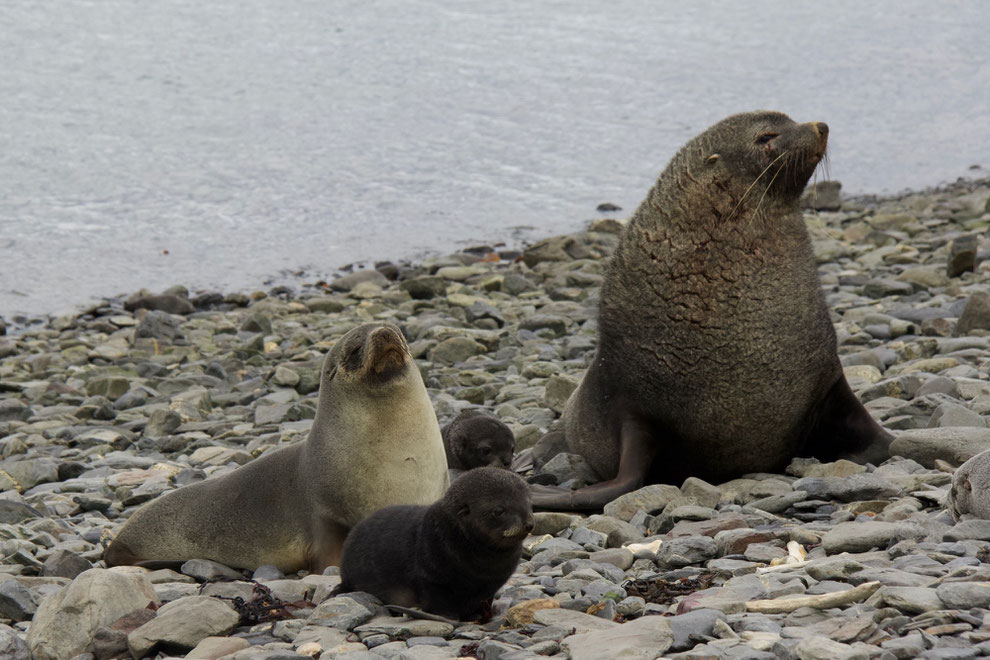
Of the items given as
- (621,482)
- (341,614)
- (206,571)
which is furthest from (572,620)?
(206,571)

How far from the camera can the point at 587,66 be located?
22281mm

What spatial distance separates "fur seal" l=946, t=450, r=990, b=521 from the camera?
4.14 metres

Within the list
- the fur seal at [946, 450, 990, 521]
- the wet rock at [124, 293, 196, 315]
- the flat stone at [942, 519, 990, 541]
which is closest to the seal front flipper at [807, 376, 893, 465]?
the fur seal at [946, 450, 990, 521]

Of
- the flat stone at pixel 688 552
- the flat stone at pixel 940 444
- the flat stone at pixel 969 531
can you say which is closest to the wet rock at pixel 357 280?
the flat stone at pixel 940 444

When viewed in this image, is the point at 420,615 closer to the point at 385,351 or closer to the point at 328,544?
the point at 328,544

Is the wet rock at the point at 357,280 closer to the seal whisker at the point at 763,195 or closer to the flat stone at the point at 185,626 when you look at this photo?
the seal whisker at the point at 763,195

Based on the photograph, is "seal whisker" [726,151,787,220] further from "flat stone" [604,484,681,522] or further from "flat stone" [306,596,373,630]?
"flat stone" [306,596,373,630]

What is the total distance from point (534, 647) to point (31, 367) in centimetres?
818

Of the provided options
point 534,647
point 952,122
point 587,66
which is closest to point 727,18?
point 587,66

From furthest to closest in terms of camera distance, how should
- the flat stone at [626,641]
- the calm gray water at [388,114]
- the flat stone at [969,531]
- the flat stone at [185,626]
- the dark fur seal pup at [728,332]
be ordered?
the calm gray water at [388,114] < the dark fur seal pup at [728,332] < the flat stone at [969,531] < the flat stone at [185,626] < the flat stone at [626,641]

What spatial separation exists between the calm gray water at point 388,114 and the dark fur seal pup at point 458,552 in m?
9.54

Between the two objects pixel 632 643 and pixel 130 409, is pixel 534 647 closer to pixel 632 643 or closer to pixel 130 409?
pixel 632 643

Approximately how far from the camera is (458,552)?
3.94 meters

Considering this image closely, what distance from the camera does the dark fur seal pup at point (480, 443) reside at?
6.16 metres
